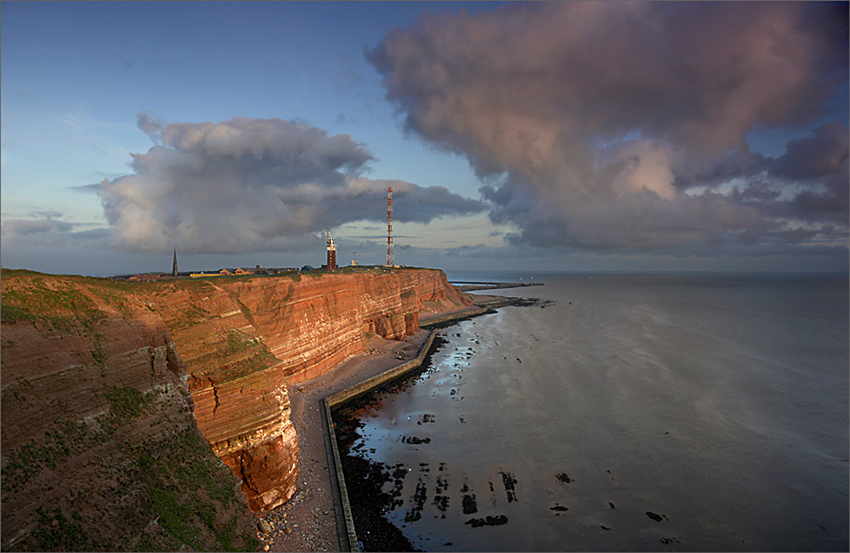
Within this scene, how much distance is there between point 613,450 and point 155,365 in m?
27.0

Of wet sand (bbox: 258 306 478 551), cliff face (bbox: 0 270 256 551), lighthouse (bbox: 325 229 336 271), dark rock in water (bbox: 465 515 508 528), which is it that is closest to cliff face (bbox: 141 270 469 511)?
wet sand (bbox: 258 306 478 551)

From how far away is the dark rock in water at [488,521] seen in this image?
1858 centimetres

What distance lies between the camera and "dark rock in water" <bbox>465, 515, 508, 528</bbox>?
61.0 ft

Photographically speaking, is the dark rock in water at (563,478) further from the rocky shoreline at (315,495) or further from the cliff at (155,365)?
the cliff at (155,365)

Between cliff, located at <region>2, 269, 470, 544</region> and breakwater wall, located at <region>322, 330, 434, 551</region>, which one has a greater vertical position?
cliff, located at <region>2, 269, 470, 544</region>

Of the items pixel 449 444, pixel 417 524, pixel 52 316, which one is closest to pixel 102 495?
pixel 52 316

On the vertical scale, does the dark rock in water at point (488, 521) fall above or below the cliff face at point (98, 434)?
below

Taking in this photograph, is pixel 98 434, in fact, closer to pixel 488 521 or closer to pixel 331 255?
pixel 488 521

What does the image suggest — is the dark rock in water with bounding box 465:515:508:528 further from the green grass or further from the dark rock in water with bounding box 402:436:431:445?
the green grass

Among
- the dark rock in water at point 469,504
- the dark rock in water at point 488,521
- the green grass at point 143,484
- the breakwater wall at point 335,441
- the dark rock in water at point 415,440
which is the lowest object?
the dark rock in water at point 488,521

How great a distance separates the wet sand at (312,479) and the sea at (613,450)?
215cm

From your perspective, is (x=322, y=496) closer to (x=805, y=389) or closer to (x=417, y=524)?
(x=417, y=524)

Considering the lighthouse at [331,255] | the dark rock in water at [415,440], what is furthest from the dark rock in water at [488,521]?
the lighthouse at [331,255]

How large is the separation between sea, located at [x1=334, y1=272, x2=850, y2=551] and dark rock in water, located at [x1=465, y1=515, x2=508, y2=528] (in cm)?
6
